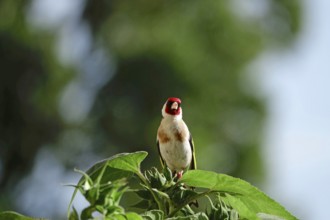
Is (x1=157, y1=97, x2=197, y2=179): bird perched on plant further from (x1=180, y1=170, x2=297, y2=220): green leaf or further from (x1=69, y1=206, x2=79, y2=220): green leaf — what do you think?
(x1=69, y1=206, x2=79, y2=220): green leaf

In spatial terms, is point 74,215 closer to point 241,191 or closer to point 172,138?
point 241,191

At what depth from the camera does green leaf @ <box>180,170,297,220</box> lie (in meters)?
1.55

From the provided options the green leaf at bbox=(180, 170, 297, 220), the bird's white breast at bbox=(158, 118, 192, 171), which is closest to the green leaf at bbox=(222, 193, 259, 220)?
the green leaf at bbox=(180, 170, 297, 220)

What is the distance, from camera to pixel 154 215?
56.1 inches

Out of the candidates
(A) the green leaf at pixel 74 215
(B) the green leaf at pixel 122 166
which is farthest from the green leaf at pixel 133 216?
(B) the green leaf at pixel 122 166

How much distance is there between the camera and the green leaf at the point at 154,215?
1.41 metres

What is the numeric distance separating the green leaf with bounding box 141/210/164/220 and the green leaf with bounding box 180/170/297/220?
0.14m

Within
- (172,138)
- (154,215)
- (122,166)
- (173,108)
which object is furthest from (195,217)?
(172,138)

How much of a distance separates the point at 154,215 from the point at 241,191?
0.61 ft

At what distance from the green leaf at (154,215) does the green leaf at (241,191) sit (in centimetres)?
14

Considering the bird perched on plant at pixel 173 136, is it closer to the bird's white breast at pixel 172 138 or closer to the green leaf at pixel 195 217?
the bird's white breast at pixel 172 138

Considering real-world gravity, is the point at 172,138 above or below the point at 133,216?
below

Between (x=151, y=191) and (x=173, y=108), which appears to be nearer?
(x=151, y=191)

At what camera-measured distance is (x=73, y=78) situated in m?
23.3
